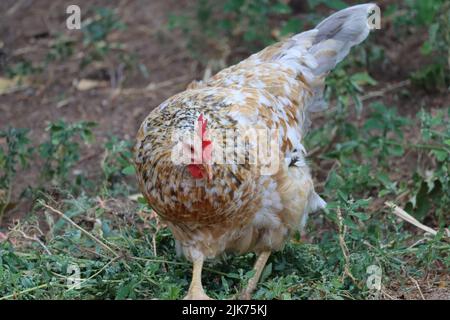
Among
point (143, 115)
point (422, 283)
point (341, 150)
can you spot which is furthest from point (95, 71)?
point (422, 283)

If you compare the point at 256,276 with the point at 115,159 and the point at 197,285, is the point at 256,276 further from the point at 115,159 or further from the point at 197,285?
the point at 115,159

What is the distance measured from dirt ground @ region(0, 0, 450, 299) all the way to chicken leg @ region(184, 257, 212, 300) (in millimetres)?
2055

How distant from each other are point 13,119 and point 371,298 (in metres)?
3.67

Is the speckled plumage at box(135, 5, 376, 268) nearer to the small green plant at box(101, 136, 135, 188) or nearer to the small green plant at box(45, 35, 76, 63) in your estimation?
the small green plant at box(101, 136, 135, 188)

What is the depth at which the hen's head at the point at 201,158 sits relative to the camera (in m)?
3.45

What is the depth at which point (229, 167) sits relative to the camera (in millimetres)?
3580

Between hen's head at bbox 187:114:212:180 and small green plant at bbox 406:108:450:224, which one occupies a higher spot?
hen's head at bbox 187:114:212:180

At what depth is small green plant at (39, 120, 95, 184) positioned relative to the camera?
16.7ft

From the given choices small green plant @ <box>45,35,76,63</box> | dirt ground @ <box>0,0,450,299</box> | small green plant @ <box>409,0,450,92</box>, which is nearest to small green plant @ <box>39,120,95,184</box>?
dirt ground @ <box>0,0,450,299</box>

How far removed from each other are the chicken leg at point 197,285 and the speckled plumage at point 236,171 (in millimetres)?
43

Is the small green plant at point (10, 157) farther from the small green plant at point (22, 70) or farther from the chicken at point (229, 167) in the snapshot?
the small green plant at point (22, 70)

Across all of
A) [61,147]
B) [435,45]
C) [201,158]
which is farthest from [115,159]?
[435,45]

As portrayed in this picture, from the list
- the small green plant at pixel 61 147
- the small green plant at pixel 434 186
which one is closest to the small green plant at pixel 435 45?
the small green plant at pixel 434 186
